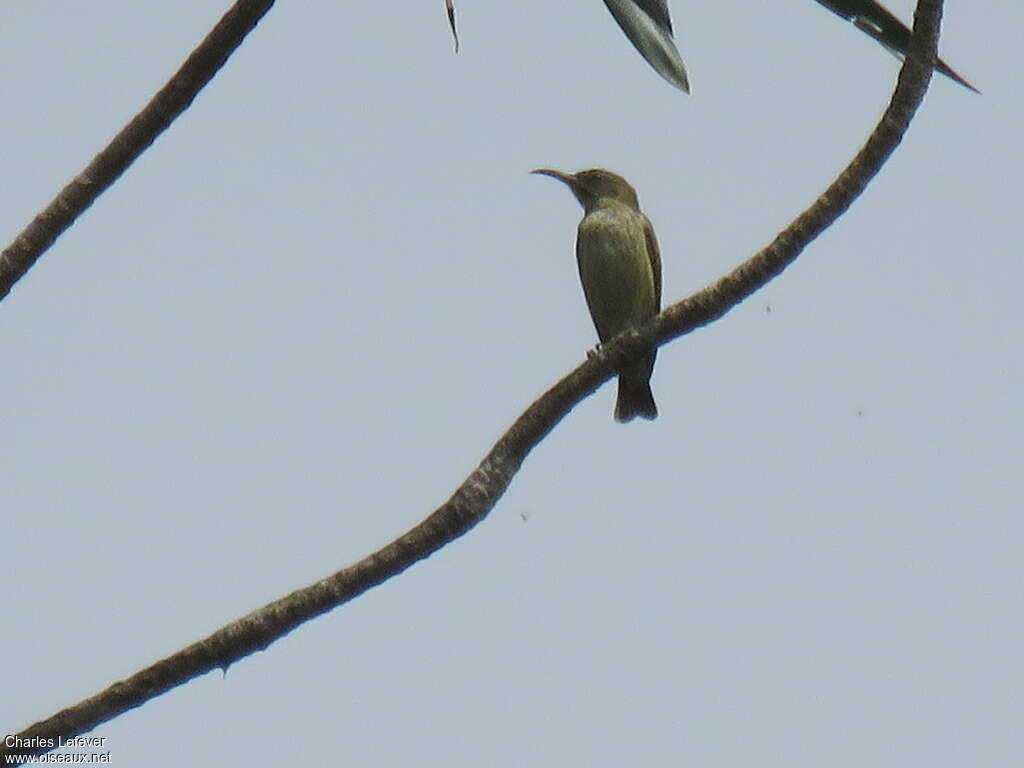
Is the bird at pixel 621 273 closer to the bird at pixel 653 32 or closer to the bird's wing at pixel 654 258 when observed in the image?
the bird's wing at pixel 654 258

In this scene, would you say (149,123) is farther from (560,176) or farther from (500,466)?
(560,176)

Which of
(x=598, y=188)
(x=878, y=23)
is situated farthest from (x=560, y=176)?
(x=878, y=23)

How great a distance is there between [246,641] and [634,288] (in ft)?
15.7

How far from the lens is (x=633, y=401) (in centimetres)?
840

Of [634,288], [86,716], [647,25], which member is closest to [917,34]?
[647,25]

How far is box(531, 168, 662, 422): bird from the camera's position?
813 centimetres

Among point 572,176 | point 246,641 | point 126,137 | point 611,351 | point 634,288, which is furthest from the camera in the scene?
point 572,176

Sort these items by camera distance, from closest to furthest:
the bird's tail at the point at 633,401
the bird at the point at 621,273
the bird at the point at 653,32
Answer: the bird at the point at 653,32
the bird at the point at 621,273
the bird's tail at the point at 633,401

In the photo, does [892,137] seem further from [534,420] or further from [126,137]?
[126,137]

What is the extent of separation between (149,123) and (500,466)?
129 cm

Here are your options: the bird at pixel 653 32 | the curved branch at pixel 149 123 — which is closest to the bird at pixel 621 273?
the bird at pixel 653 32

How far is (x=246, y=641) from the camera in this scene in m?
3.65

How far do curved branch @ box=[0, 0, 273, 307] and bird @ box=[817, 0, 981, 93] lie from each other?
1.56 meters

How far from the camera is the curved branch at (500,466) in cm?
366
